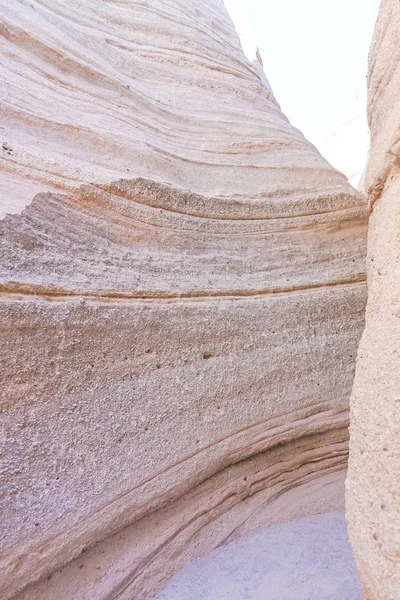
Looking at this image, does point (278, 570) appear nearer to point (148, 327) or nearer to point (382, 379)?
→ point (382, 379)

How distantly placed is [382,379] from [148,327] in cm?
110

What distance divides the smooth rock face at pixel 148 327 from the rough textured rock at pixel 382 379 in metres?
0.73

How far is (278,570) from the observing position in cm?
166

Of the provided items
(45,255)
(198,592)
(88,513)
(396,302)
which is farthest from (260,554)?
(45,255)

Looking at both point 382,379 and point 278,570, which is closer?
point 382,379

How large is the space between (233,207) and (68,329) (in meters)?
1.36

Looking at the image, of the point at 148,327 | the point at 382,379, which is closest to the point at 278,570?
the point at 382,379

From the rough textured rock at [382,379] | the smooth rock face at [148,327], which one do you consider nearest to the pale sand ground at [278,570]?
the smooth rock face at [148,327]

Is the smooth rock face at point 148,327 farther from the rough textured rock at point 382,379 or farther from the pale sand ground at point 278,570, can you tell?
the rough textured rock at point 382,379

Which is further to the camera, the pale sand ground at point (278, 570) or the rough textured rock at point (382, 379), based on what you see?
the pale sand ground at point (278, 570)

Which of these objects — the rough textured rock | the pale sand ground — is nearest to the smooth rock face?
the pale sand ground

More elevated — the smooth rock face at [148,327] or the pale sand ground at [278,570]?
the smooth rock face at [148,327]

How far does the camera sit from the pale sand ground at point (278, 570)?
1.53 meters

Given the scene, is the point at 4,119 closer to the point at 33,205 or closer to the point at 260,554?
the point at 33,205
